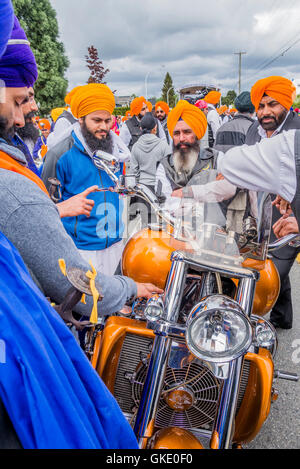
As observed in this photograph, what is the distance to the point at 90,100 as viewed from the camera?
9.39ft

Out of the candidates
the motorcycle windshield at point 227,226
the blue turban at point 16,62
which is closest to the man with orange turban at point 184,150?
the motorcycle windshield at point 227,226

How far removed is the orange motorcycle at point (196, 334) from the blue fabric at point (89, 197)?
3.01ft

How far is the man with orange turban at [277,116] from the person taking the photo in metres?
3.42

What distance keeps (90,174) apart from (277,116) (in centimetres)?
207

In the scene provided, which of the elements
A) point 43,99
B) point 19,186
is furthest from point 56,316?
point 43,99

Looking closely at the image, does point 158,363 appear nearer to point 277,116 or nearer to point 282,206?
point 282,206

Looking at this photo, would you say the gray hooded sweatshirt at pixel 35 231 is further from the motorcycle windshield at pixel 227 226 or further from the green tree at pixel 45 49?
the green tree at pixel 45 49

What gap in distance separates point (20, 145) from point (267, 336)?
130cm

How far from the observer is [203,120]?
350cm

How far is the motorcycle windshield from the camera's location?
155 cm

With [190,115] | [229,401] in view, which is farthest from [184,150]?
[229,401]

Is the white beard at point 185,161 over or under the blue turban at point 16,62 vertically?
under

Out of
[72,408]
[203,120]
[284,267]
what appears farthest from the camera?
[203,120]
